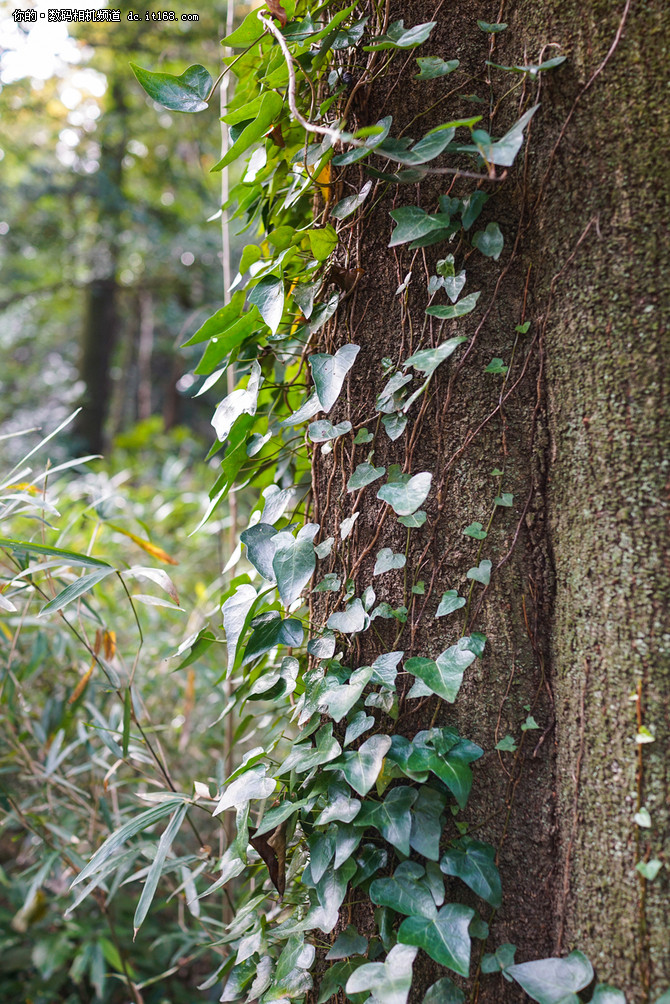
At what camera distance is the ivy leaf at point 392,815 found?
0.77m

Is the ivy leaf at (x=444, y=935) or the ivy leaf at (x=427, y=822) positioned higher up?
the ivy leaf at (x=427, y=822)

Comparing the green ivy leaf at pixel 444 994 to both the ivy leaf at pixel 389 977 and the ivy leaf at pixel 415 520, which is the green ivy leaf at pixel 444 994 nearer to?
the ivy leaf at pixel 389 977

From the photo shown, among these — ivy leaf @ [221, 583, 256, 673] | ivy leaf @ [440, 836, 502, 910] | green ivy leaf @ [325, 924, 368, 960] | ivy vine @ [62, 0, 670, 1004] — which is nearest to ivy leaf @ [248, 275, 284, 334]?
ivy vine @ [62, 0, 670, 1004]

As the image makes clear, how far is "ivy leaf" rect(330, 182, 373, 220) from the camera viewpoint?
2.87 ft

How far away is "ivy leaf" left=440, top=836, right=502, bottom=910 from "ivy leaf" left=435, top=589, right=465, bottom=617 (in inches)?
12.0

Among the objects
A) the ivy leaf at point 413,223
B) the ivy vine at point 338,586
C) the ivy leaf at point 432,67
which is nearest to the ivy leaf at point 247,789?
the ivy vine at point 338,586

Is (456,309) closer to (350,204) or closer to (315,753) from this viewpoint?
(350,204)

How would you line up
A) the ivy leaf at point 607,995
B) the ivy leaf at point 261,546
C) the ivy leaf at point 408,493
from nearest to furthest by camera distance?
the ivy leaf at point 607,995 < the ivy leaf at point 408,493 < the ivy leaf at point 261,546

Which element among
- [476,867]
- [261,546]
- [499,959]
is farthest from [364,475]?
[499,959]

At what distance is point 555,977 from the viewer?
71cm

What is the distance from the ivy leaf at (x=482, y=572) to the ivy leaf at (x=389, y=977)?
463mm

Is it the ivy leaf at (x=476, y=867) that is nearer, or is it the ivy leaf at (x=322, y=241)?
the ivy leaf at (x=476, y=867)

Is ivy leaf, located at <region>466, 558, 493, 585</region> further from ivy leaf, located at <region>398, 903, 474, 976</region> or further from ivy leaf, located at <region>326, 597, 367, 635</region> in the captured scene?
ivy leaf, located at <region>398, 903, 474, 976</region>

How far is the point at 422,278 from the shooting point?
0.90 metres
